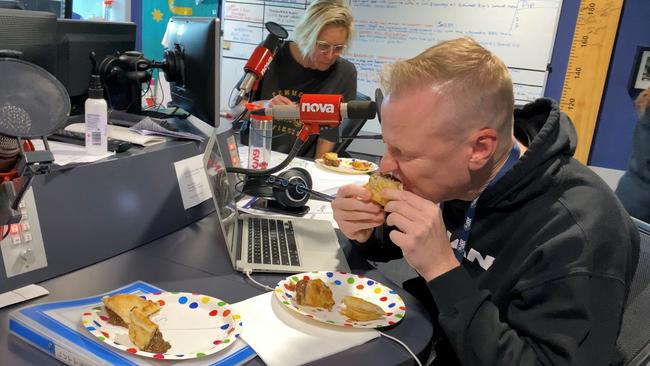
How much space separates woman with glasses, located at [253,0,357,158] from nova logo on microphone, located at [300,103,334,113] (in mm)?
1020

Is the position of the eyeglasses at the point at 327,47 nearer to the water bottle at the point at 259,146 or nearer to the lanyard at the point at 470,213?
the water bottle at the point at 259,146

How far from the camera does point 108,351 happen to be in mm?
896

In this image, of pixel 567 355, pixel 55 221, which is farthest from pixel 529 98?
pixel 55 221

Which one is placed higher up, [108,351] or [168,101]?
[168,101]

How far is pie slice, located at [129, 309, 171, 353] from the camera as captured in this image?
923 millimetres

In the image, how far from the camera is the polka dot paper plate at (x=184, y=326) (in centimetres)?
93

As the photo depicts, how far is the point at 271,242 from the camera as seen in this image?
1.45m

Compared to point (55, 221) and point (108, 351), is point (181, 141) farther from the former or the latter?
point (108, 351)

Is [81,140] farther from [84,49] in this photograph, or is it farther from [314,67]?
[314,67]

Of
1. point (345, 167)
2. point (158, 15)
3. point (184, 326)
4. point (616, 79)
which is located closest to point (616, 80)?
point (616, 79)

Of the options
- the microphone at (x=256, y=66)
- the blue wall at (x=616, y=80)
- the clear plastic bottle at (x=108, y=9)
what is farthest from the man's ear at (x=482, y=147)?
the clear plastic bottle at (x=108, y=9)

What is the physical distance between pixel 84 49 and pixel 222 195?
2.53ft

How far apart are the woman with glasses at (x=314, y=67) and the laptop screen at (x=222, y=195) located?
1184mm

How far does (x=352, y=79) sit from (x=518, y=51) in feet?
4.10
